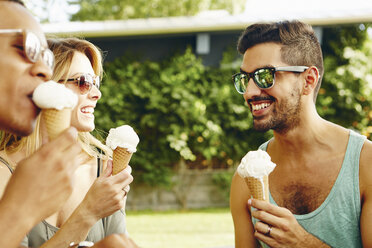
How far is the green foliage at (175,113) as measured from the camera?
916 cm

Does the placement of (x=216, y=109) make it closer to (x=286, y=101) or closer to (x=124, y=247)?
(x=286, y=101)

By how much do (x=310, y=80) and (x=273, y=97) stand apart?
315mm

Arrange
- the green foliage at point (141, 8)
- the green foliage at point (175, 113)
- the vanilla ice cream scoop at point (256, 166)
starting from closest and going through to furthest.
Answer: the vanilla ice cream scoop at point (256, 166)
the green foliage at point (175, 113)
the green foliage at point (141, 8)

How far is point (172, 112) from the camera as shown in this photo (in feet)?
30.4

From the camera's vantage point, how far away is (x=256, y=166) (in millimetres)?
1890

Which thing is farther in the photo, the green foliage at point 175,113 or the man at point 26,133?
the green foliage at point 175,113

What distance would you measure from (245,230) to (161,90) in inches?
276

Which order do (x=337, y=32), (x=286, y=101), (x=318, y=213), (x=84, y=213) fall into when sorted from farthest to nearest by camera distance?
(x=337, y=32) → (x=286, y=101) → (x=318, y=213) → (x=84, y=213)

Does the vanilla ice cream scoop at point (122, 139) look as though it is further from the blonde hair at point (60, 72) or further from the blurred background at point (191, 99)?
the blurred background at point (191, 99)

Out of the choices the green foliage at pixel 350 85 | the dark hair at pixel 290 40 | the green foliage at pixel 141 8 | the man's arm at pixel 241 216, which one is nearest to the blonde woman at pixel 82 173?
the man's arm at pixel 241 216

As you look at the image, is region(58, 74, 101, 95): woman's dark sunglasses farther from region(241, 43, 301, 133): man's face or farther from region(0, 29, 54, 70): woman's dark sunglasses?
region(0, 29, 54, 70): woman's dark sunglasses

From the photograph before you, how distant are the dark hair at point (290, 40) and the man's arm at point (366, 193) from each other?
632mm

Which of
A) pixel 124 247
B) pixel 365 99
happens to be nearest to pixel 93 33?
pixel 365 99

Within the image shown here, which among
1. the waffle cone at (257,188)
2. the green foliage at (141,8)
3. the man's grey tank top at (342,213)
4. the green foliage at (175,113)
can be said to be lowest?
the green foliage at (175,113)
